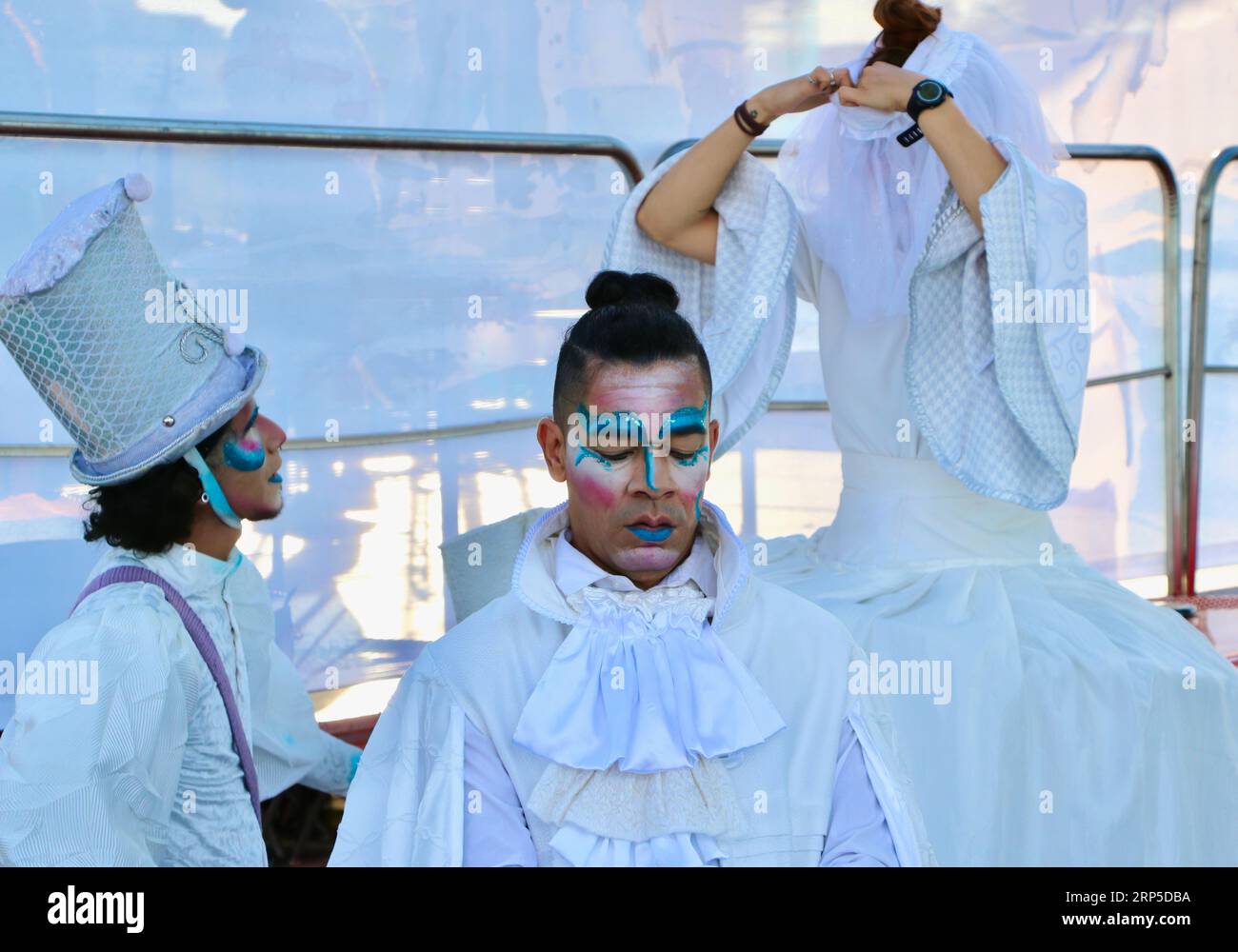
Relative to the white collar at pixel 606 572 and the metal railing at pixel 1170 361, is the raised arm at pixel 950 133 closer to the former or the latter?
the white collar at pixel 606 572

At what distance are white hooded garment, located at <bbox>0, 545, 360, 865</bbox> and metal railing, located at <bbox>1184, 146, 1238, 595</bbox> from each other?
308 centimetres

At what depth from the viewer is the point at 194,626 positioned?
1.91 metres

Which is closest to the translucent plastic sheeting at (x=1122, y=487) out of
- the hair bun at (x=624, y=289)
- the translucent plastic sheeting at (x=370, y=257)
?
the translucent plastic sheeting at (x=370, y=257)

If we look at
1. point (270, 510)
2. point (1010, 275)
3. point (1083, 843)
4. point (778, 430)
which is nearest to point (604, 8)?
point (778, 430)

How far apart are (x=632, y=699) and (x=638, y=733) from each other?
0.14 feet

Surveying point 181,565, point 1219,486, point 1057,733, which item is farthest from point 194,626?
point 1219,486

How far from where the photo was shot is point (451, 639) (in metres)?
1.71

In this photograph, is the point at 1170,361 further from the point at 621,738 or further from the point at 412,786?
the point at 412,786

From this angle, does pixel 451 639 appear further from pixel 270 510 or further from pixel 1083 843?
pixel 1083 843

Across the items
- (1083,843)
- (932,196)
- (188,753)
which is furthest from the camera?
(932,196)

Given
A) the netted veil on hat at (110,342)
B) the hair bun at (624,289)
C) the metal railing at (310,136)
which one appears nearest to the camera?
the netted veil on hat at (110,342)

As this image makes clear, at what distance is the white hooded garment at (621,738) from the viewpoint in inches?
62.8
